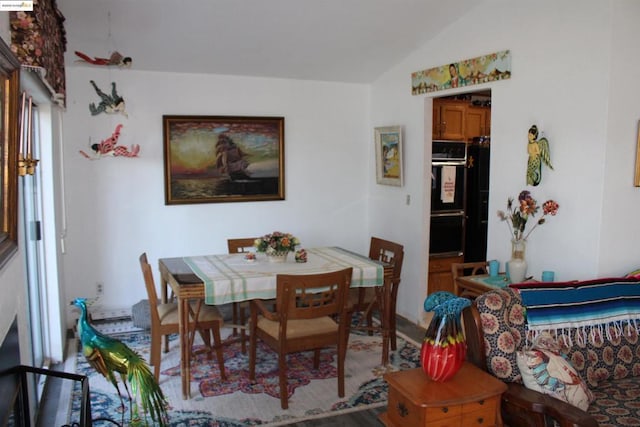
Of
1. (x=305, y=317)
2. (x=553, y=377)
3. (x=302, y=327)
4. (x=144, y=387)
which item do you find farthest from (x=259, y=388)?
(x=553, y=377)

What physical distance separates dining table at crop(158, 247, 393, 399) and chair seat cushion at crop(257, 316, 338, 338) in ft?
0.65

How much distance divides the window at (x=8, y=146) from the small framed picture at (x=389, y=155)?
12.3 ft

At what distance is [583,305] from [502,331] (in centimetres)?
59

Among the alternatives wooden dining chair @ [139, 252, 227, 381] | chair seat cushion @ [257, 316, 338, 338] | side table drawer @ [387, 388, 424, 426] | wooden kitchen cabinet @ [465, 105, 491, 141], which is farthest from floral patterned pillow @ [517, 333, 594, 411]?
wooden kitchen cabinet @ [465, 105, 491, 141]

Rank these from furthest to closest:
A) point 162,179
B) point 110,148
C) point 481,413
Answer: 1. point 162,179
2. point 110,148
3. point 481,413

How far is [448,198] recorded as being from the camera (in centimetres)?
526

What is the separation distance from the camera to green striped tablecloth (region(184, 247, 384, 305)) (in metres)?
3.45

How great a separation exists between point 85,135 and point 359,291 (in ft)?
9.29

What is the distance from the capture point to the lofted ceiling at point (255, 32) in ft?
12.9

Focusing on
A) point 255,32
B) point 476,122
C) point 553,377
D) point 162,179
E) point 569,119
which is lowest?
point 553,377

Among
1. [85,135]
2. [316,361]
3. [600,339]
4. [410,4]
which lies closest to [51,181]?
[85,135]

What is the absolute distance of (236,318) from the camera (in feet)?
15.0

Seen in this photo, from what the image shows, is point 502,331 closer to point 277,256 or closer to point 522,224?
point 522,224

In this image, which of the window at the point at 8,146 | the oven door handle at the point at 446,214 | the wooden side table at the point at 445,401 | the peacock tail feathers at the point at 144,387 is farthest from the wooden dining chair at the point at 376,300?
the window at the point at 8,146
